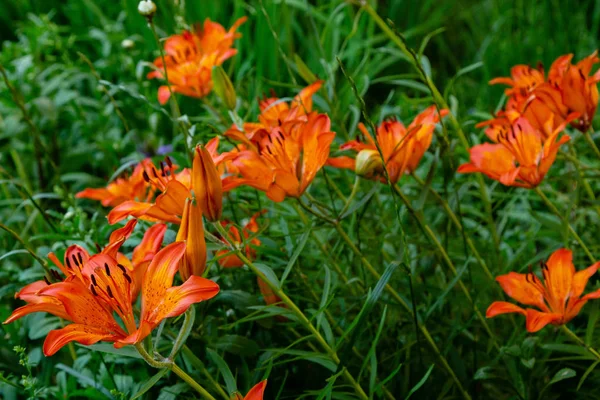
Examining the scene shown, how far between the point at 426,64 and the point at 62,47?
1133 mm

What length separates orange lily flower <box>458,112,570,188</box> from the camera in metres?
1.03

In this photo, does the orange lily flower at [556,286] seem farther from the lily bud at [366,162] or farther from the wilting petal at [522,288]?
the lily bud at [366,162]

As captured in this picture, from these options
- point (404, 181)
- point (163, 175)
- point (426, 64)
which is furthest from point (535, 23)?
point (163, 175)

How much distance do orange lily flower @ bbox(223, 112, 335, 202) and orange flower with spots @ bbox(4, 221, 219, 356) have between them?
6.6 inches

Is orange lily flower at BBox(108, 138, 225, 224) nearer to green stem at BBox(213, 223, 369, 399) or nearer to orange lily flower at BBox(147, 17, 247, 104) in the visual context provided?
green stem at BBox(213, 223, 369, 399)

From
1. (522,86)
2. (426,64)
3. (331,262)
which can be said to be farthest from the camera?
(426,64)

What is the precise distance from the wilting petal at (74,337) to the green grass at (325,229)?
21 centimetres

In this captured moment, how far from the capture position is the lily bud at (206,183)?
2.73ft

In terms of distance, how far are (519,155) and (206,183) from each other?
1.48ft

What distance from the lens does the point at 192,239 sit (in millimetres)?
812

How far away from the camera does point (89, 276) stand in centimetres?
80

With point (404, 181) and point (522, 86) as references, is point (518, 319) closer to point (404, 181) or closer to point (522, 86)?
point (522, 86)

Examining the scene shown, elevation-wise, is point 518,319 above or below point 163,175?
below

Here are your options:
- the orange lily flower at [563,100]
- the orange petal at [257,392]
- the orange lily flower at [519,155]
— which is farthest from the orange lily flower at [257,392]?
the orange lily flower at [563,100]
